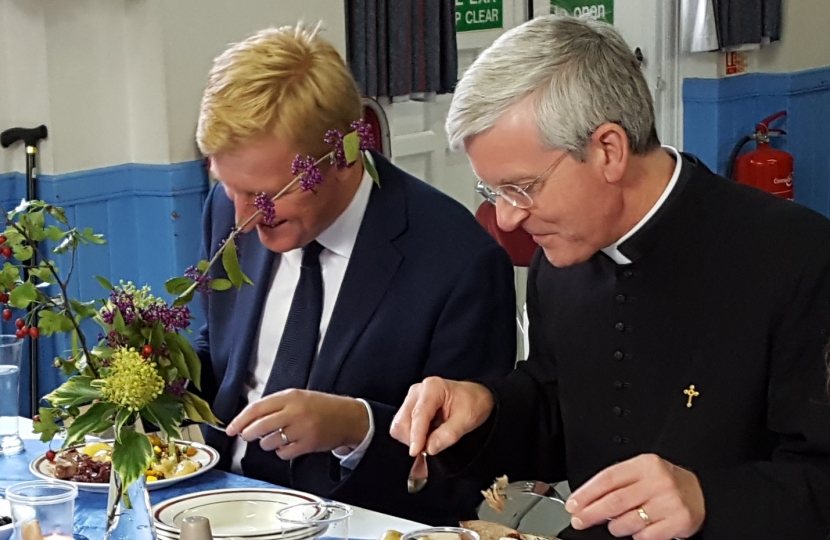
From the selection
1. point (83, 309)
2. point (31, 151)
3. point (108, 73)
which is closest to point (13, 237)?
point (83, 309)

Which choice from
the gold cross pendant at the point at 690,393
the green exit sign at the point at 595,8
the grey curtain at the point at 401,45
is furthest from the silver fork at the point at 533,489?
the green exit sign at the point at 595,8

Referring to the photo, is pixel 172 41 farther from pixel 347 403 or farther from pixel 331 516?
pixel 331 516

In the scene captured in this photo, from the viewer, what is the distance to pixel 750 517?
139cm

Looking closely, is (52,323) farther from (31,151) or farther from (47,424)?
(31,151)

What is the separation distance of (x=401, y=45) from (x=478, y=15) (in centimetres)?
88

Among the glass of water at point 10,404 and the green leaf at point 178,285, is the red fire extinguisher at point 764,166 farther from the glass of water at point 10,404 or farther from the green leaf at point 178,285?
the green leaf at point 178,285

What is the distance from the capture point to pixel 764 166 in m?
4.96

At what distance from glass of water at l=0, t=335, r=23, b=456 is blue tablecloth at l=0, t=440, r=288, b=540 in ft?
0.08

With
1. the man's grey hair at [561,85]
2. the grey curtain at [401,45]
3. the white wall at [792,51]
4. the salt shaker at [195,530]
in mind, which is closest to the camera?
the salt shaker at [195,530]

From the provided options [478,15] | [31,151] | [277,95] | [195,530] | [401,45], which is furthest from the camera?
[478,15]

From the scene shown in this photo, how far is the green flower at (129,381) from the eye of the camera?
130cm

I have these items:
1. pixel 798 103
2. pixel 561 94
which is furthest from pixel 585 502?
pixel 798 103

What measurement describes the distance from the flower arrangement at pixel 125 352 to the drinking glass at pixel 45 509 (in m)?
0.07

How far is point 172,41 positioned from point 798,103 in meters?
3.30
